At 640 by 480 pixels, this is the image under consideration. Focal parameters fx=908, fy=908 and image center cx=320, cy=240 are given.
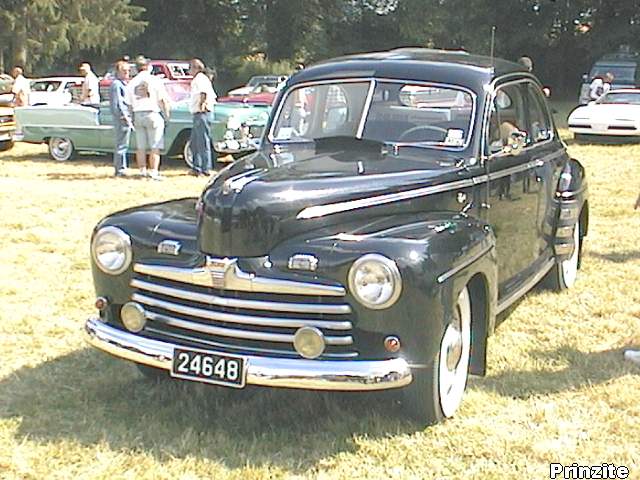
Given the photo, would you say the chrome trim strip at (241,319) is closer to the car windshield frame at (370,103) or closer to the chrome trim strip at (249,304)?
the chrome trim strip at (249,304)

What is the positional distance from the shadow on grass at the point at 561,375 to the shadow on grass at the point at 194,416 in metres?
0.76

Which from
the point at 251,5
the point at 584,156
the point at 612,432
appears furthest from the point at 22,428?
the point at 251,5

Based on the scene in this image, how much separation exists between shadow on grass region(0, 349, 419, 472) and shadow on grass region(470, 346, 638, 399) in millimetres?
764

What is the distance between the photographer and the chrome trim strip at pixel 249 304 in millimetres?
4078

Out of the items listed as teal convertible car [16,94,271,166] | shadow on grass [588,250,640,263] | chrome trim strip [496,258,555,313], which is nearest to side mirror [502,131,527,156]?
chrome trim strip [496,258,555,313]

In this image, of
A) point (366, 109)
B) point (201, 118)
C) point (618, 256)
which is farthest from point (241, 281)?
point (201, 118)

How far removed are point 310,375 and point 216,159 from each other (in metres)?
11.5

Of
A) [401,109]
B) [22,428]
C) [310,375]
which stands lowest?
[22,428]

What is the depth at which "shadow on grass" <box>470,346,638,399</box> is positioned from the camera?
5074mm

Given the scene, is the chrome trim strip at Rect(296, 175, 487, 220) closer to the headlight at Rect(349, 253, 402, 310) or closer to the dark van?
the headlight at Rect(349, 253, 402, 310)

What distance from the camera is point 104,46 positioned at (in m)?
35.1

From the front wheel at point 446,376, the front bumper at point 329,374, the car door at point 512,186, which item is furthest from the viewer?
the car door at point 512,186

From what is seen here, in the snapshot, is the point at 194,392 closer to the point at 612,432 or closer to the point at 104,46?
the point at 612,432

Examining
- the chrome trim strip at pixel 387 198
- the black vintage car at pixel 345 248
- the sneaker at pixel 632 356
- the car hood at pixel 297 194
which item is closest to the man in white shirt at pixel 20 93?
the black vintage car at pixel 345 248
